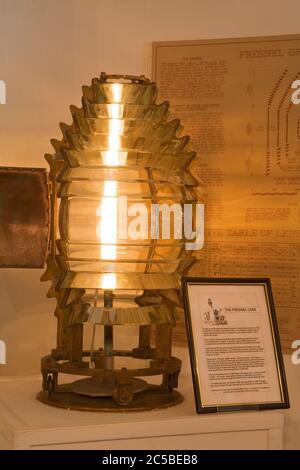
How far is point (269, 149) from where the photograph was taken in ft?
7.61

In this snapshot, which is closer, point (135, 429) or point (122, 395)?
point (135, 429)

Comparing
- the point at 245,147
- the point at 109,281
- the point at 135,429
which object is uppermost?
the point at 245,147

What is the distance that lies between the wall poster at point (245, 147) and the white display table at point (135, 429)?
49 centimetres

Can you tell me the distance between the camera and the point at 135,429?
1756mm

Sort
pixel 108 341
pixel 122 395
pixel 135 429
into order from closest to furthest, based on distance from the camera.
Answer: pixel 135 429, pixel 122 395, pixel 108 341

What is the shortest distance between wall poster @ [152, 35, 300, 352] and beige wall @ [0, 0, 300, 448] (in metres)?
0.07

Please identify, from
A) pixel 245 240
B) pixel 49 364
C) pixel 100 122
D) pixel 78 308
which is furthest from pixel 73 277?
pixel 245 240

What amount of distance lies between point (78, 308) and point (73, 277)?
80 mm

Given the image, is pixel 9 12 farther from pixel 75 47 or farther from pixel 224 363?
pixel 224 363

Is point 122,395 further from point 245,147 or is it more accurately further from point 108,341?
point 245,147

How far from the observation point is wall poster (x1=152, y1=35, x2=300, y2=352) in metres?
2.29

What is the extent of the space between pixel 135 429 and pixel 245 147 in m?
0.98

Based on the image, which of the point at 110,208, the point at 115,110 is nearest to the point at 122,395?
the point at 110,208

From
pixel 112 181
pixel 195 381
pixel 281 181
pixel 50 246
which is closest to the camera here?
pixel 195 381
